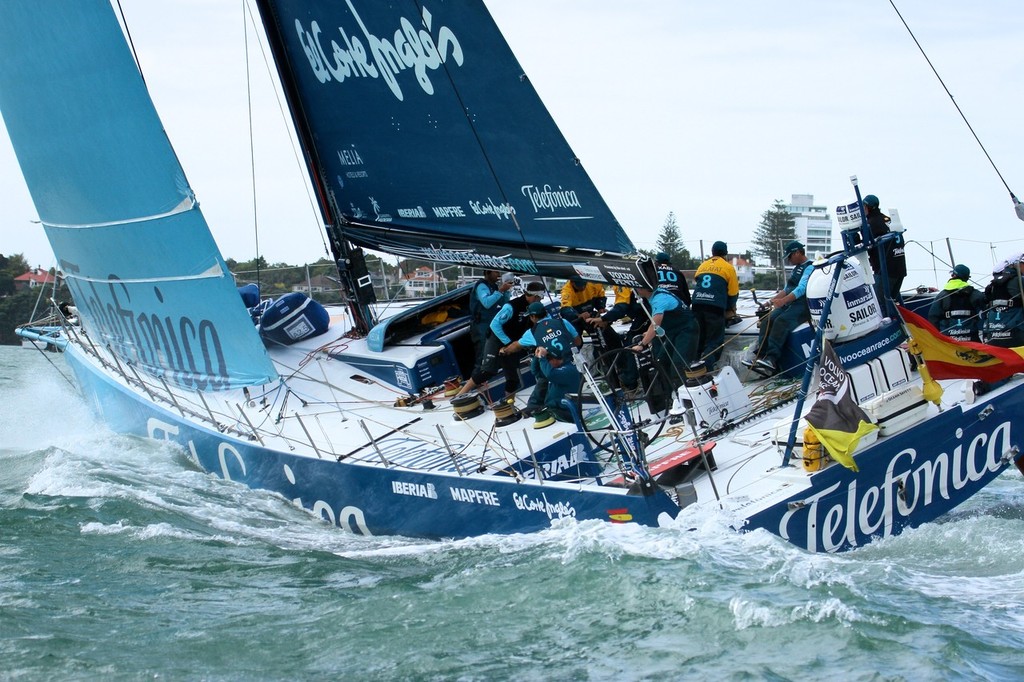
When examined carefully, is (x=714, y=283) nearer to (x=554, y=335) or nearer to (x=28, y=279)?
(x=554, y=335)

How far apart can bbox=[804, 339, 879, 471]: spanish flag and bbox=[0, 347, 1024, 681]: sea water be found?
1.70 ft

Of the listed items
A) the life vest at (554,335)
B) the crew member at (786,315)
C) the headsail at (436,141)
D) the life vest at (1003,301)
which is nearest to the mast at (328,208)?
the headsail at (436,141)

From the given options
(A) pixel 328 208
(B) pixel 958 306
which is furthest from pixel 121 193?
(B) pixel 958 306

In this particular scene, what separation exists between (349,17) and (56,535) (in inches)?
145

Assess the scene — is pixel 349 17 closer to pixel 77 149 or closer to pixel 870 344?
pixel 77 149

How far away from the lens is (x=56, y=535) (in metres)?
6.11

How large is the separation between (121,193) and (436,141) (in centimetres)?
244

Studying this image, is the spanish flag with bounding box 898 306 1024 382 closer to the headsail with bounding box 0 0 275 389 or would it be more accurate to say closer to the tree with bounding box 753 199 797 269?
the headsail with bounding box 0 0 275 389

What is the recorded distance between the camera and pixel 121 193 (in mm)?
7977

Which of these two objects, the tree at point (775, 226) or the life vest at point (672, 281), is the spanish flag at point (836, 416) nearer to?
the life vest at point (672, 281)

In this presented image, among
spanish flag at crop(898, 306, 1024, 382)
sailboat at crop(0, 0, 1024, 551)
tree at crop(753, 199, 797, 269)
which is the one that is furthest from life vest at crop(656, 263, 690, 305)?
tree at crop(753, 199, 797, 269)

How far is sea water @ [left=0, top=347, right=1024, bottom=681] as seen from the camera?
4.11 meters

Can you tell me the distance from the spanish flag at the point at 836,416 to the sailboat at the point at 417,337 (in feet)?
0.09

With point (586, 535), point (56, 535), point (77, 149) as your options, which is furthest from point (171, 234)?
point (586, 535)
